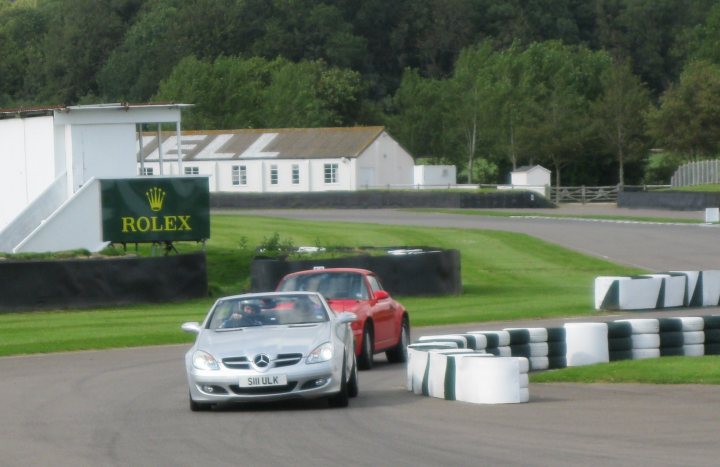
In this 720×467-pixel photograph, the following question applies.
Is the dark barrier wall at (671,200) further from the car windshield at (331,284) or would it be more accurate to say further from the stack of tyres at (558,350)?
the stack of tyres at (558,350)

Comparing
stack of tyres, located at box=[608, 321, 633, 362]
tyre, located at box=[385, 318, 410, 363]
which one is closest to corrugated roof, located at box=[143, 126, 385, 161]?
tyre, located at box=[385, 318, 410, 363]

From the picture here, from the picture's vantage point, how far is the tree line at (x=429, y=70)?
3713 inches

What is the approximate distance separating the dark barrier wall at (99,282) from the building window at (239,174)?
60.2 metres

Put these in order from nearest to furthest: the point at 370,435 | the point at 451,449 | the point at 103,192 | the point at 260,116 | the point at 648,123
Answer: the point at 451,449 → the point at 370,435 → the point at 103,192 → the point at 648,123 → the point at 260,116

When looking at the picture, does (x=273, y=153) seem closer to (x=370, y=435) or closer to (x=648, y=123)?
(x=648, y=123)

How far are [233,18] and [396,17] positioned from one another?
66.7 ft

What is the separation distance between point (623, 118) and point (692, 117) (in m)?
5.34

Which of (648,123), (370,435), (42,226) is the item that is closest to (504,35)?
(648,123)

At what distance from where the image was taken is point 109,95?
14938 cm

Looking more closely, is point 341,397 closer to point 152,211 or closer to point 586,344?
point 586,344

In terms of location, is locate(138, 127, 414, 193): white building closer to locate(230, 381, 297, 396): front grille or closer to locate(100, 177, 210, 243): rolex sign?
locate(100, 177, 210, 243): rolex sign

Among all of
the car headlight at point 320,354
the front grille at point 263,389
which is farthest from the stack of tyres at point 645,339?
the front grille at point 263,389

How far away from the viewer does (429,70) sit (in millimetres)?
153375

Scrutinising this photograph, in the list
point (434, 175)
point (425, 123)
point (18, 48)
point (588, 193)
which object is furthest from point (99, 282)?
point (18, 48)
